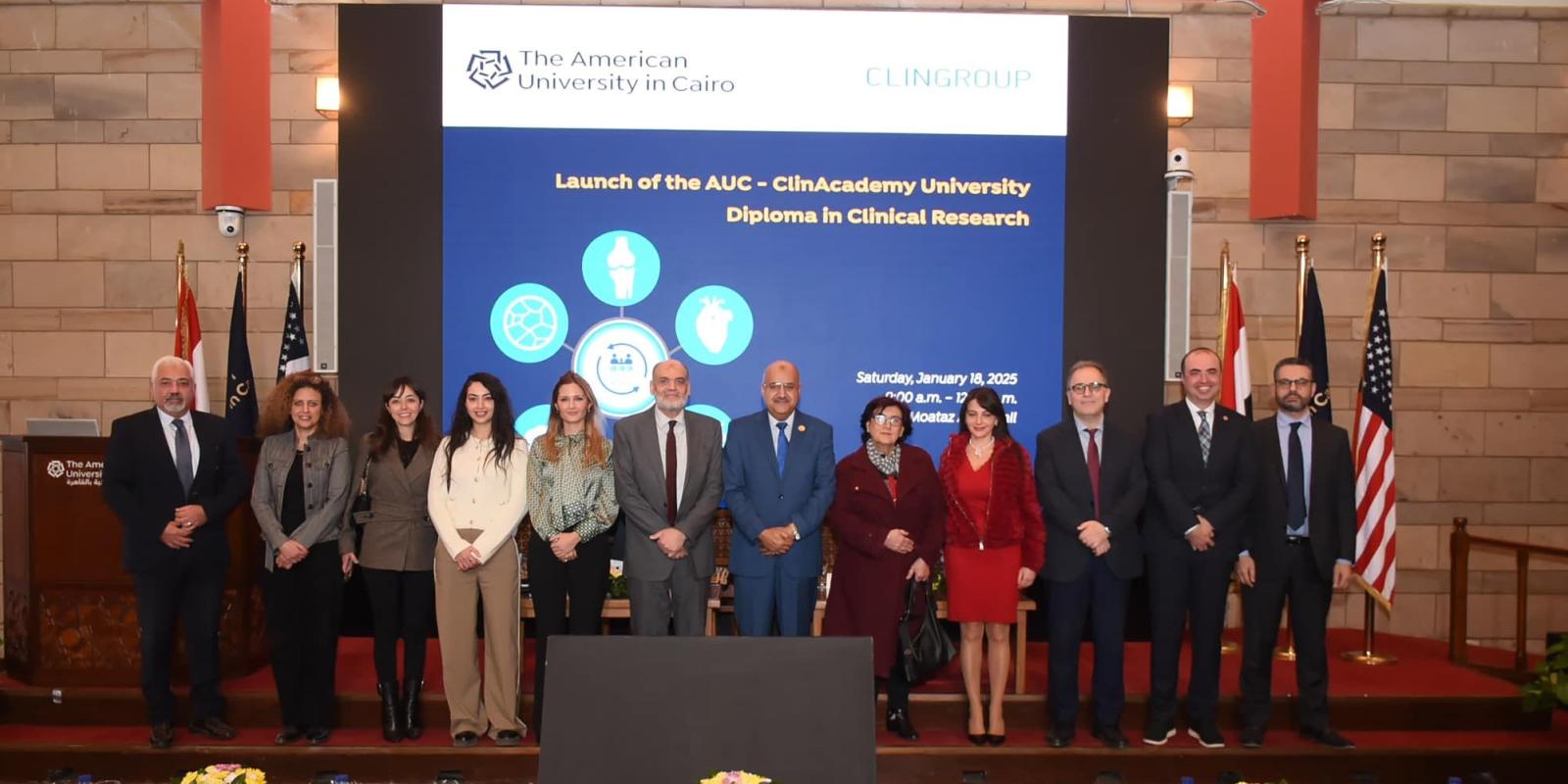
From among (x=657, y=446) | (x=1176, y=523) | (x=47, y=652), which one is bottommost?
(x=47, y=652)

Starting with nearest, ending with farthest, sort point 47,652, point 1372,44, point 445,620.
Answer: point 445,620 < point 47,652 < point 1372,44

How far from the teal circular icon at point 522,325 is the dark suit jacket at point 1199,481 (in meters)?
3.04

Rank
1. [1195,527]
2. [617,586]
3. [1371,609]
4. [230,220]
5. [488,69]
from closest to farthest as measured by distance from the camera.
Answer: [1195,527]
[617,586]
[1371,609]
[488,69]
[230,220]

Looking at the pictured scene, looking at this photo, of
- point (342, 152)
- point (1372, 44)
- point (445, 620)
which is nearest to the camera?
point (445, 620)

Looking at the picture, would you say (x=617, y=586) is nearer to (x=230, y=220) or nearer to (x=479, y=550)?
(x=479, y=550)

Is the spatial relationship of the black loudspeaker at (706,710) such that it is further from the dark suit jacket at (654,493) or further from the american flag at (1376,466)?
the american flag at (1376,466)

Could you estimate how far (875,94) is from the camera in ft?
19.0

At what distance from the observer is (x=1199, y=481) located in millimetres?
4281

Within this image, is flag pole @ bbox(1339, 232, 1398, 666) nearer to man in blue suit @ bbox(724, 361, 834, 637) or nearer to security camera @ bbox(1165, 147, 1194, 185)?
security camera @ bbox(1165, 147, 1194, 185)

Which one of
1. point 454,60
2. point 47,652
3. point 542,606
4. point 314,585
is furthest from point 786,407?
point 47,652

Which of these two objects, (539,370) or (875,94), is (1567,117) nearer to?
(875,94)

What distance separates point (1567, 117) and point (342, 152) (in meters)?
6.84

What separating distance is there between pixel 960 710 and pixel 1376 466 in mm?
2482

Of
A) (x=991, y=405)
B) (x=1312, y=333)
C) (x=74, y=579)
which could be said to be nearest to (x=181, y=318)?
(x=74, y=579)
